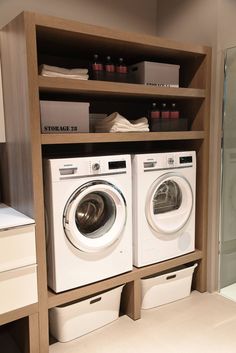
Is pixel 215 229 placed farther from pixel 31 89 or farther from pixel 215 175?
pixel 31 89

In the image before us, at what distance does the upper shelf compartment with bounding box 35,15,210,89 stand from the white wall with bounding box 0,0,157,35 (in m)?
0.33

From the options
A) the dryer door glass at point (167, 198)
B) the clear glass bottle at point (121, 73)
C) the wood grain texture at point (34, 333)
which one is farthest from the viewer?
the dryer door glass at point (167, 198)

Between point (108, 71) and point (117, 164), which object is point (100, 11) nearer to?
point (108, 71)

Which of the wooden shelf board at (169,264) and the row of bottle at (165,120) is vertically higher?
the row of bottle at (165,120)

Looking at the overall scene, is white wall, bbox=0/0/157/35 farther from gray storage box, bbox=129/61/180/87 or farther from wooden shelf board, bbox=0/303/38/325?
wooden shelf board, bbox=0/303/38/325

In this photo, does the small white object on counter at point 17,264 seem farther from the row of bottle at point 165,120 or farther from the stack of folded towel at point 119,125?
the row of bottle at point 165,120

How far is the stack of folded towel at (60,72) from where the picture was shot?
6.73 feet

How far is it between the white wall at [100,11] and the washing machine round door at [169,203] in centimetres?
151

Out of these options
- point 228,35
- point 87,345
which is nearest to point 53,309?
point 87,345

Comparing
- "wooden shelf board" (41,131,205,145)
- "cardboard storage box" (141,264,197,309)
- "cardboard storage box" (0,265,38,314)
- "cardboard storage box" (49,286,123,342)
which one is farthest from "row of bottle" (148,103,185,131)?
"cardboard storage box" (0,265,38,314)

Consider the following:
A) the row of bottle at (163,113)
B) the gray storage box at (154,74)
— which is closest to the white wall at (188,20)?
the gray storage box at (154,74)

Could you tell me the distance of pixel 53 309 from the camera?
2.17 metres

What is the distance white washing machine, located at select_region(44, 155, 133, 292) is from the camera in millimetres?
2057

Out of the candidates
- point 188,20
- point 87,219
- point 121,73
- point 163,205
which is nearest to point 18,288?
point 87,219
